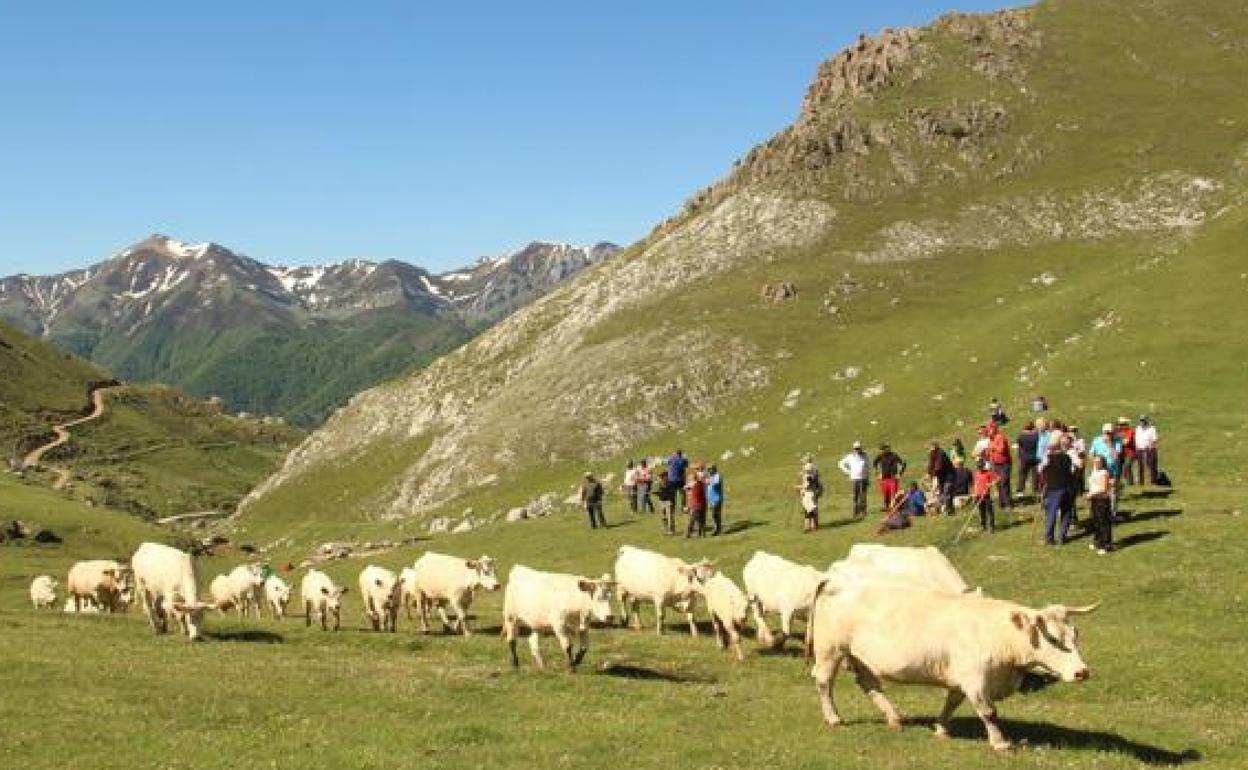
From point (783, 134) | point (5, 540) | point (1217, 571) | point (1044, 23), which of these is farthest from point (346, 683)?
point (1044, 23)

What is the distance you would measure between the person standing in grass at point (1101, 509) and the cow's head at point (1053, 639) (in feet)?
61.6

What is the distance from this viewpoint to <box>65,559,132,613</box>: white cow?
42.8 metres

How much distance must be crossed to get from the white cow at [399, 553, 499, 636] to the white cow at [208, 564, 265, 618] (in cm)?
938

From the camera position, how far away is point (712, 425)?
102m

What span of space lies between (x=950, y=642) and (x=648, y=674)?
10.4 m

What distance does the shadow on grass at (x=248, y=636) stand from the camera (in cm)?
3209

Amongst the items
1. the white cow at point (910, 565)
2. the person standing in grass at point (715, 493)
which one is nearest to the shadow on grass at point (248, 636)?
the white cow at point (910, 565)

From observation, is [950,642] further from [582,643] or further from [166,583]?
[166,583]

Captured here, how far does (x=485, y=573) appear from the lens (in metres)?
33.2

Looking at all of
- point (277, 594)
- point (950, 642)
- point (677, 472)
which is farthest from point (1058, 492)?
point (277, 594)

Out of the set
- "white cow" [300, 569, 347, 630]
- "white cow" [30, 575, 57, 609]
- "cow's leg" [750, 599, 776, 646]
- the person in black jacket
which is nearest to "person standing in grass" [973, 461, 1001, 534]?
the person in black jacket

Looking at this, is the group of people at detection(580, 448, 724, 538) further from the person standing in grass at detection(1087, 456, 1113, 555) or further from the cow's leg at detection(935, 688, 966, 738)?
the cow's leg at detection(935, 688, 966, 738)

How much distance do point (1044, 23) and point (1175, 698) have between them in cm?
16829

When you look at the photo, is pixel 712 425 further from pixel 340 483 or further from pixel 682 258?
pixel 340 483
